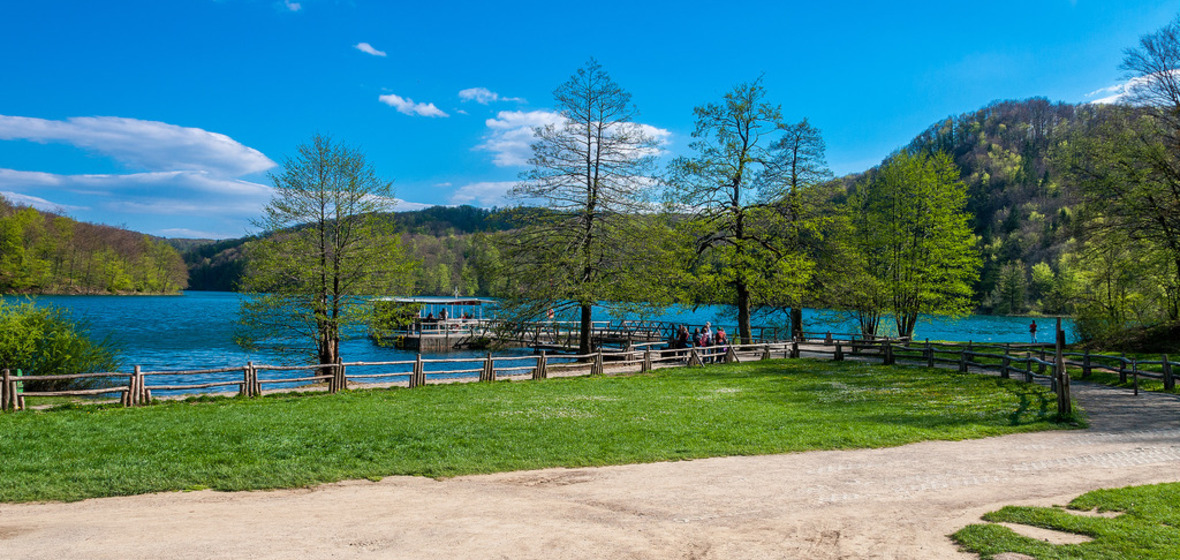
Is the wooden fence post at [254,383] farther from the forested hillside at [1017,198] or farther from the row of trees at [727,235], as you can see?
the forested hillside at [1017,198]

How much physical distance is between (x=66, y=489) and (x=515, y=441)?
684 cm

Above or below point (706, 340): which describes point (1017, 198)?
above

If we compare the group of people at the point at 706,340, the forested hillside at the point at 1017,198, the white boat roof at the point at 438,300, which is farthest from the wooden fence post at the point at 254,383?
the forested hillside at the point at 1017,198

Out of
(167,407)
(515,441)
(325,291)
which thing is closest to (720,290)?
(325,291)

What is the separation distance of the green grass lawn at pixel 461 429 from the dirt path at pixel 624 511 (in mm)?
720

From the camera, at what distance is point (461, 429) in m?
13.1

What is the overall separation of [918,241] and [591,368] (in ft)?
78.0

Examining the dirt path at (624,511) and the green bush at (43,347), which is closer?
the dirt path at (624,511)

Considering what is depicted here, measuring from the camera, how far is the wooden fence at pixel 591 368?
16.1 metres

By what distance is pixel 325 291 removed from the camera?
88.1 ft

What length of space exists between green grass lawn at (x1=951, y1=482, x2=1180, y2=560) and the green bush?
24.2m

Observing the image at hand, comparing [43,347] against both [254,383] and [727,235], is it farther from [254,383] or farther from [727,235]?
[727,235]

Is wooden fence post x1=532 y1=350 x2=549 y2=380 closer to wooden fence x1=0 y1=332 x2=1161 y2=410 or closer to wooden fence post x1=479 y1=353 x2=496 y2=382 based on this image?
wooden fence x1=0 y1=332 x2=1161 y2=410

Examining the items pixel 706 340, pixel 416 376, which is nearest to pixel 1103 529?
pixel 416 376
